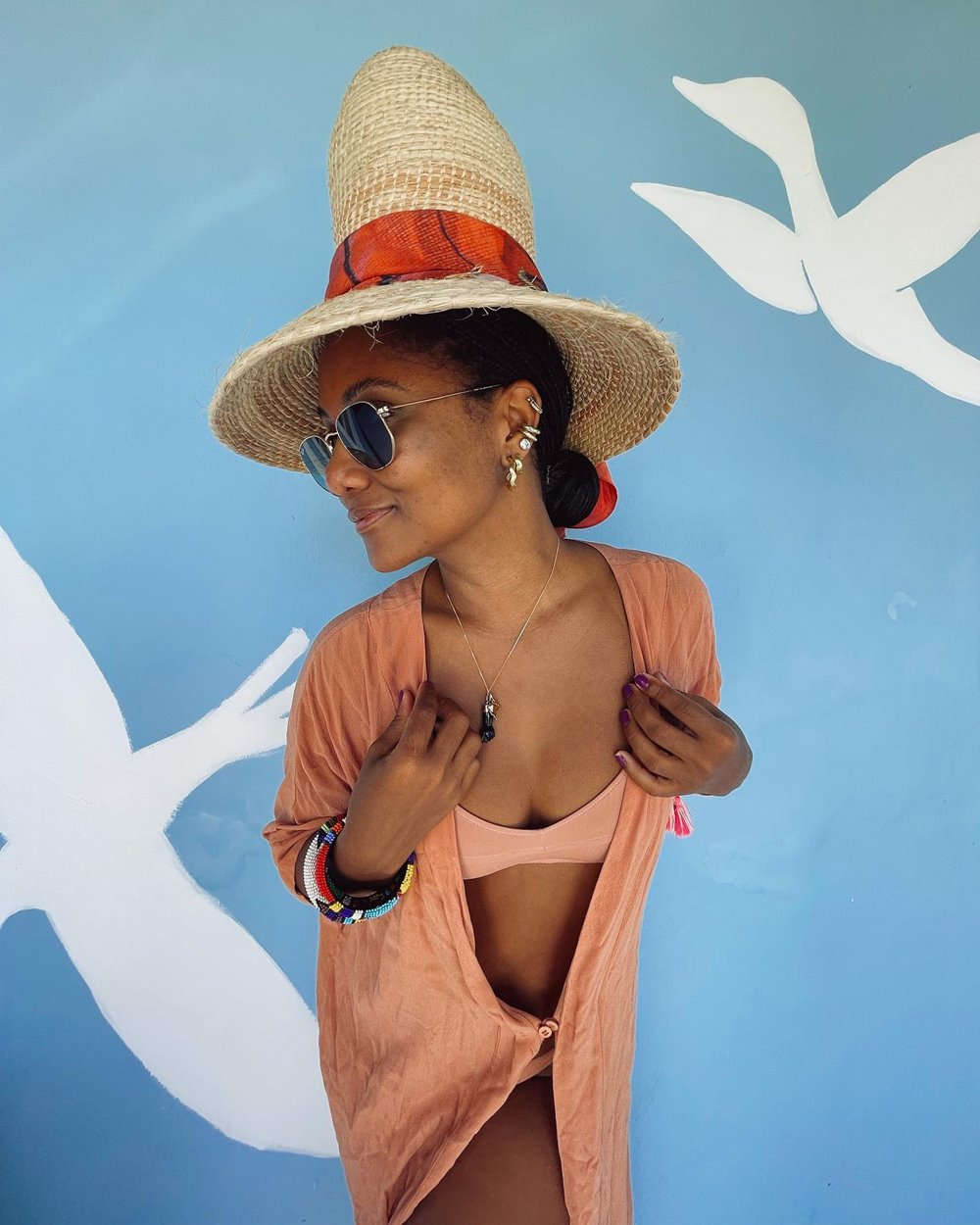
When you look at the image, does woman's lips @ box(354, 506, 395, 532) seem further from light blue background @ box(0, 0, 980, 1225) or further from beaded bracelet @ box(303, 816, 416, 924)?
light blue background @ box(0, 0, 980, 1225)

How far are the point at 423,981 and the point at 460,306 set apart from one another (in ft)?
3.56

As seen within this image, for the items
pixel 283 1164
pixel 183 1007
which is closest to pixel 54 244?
pixel 183 1007

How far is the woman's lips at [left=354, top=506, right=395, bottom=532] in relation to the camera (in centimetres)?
142

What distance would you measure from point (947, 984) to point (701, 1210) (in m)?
0.86

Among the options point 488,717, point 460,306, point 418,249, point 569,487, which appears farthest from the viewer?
point 569,487

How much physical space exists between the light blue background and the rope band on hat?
0.81 metres

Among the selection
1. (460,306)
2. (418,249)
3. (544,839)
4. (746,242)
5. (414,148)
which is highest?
(746,242)

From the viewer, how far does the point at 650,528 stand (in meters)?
2.29

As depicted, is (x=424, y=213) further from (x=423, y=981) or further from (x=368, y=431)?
(x=423, y=981)

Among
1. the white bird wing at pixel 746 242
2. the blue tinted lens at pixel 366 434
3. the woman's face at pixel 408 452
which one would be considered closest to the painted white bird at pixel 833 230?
the white bird wing at pixel 746 242

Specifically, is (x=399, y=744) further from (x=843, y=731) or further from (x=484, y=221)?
(x=843, y=731)

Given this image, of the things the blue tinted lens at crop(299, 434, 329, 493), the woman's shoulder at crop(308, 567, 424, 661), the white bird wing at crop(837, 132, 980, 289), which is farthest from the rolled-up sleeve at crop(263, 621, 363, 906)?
the white bird wing at crop(837, 132, 980, 289)

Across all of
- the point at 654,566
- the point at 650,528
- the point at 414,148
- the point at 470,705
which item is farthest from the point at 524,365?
the point at 650,528

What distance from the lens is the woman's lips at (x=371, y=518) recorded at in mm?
1417
